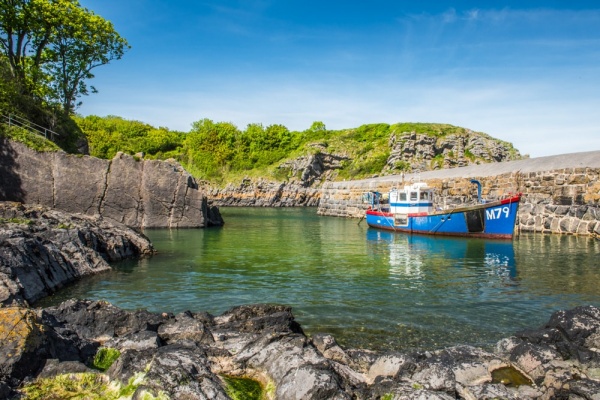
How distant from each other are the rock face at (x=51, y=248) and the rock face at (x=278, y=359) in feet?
10.7

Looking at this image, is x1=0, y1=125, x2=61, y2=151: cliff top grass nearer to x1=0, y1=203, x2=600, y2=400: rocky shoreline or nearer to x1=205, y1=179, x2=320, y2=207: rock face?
x1=0, y1=203, x2=600, y2=400: rocky shoreline

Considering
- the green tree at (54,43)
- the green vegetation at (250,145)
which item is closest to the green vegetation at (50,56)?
the green tree at (54,43)

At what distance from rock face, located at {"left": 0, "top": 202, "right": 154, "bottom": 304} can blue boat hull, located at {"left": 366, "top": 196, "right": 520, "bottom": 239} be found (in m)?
18.5

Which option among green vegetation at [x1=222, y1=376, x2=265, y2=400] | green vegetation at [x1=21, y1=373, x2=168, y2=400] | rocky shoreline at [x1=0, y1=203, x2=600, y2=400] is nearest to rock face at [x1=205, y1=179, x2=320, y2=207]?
rocky shoreline at [x1=0, y1=203, x2=600, y2=400]

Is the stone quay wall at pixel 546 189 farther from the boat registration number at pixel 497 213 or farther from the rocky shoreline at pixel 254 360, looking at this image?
the rocky shoreline at pixel 254 360

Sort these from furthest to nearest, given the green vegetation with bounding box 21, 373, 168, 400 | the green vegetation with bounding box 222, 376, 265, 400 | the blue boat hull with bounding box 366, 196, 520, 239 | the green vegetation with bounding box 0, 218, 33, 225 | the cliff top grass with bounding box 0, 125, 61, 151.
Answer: the cliff top grass with bounding box 0, 125, 61, 151 < the blue boat hull with bounding box 366, 196, 520, 239 < the green vegetation with bounding box 0, 218, 33, 225 < the green vegetation with bounding box 222, 376, 265, 400 < the green vegetation with bounding box 21, 373, 168, 400

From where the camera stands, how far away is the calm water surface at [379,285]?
11055mm

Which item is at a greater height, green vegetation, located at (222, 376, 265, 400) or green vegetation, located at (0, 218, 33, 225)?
green vegetation, located at (0, 218, 33, 225)

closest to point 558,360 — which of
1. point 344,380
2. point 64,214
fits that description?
point 344,380

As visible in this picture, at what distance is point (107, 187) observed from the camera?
32.8 metres

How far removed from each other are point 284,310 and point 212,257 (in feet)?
36.8

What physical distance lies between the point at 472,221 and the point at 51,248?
23.7 meters

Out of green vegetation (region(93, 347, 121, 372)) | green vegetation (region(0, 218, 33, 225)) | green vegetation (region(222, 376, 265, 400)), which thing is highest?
green vegetation (region(0, 218, 33, 225))

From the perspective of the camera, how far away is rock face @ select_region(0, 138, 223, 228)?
100.0 ft
